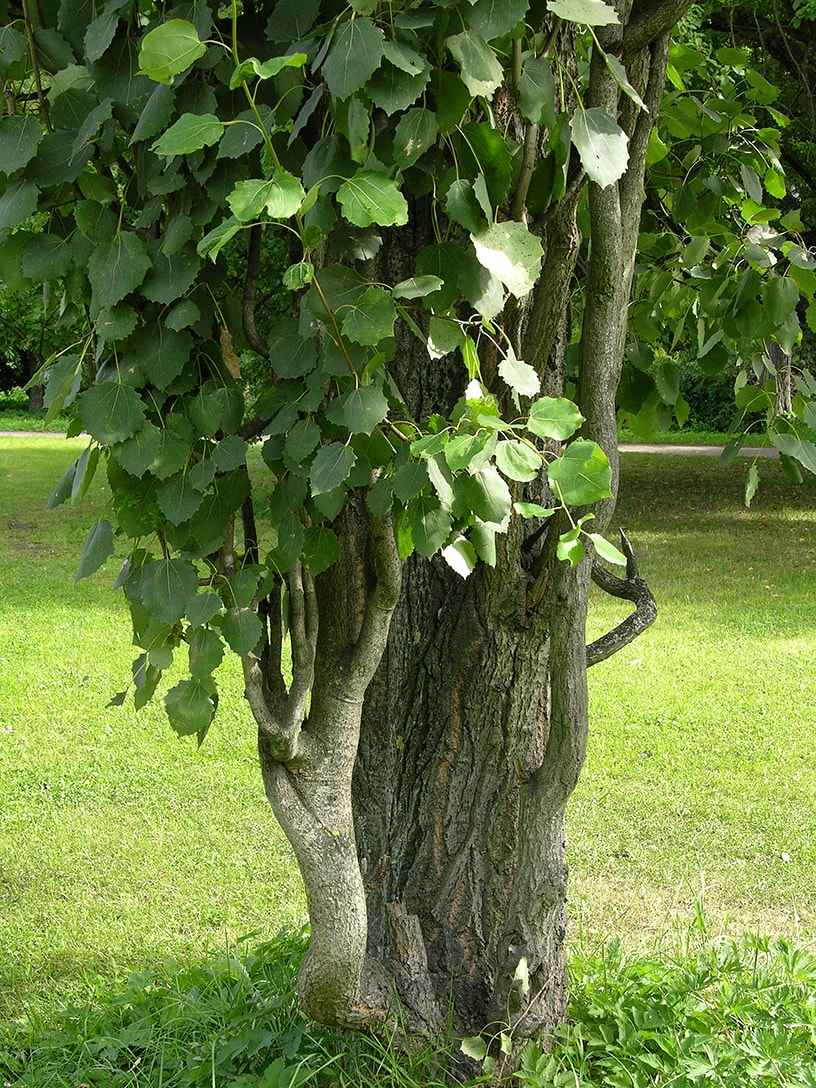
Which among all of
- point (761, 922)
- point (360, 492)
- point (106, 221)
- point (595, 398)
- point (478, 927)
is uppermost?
point (106, 221)

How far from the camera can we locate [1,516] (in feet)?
42.9

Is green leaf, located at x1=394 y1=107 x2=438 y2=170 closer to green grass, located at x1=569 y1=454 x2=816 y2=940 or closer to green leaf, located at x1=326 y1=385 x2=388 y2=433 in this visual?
green leaf, located at x1=326 y1=385 x2=388 y2=433

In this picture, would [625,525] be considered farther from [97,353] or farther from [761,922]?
[97,353]

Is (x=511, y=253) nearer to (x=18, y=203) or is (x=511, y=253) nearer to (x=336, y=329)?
(x=336, y=329)

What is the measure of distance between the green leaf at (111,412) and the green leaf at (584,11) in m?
0.78

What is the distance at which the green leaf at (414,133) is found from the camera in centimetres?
143

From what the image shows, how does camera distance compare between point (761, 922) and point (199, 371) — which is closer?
point (199, 371)

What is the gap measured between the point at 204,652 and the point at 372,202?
2.52ft

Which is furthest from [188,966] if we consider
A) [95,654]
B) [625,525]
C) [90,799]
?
[625,525]

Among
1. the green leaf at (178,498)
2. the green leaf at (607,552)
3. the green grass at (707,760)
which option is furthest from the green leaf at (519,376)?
the green grass at (707,760)

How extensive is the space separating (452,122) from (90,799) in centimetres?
397

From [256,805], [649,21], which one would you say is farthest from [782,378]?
[256,805]

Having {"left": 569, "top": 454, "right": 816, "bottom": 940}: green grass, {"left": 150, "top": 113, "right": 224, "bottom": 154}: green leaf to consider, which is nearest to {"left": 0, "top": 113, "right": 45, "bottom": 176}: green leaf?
{"left": 150, "top": 113, "right": 224, "bottom": 154}: green leaf

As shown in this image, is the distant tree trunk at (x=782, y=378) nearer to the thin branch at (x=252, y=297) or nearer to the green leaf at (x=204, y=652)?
the thin branch at (x=252, y=297)
